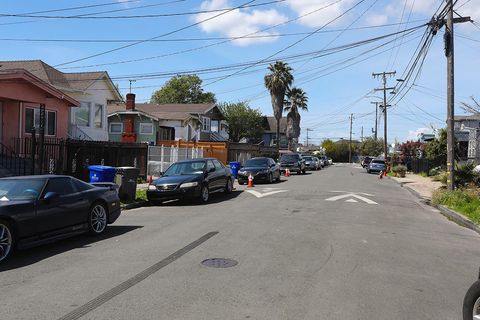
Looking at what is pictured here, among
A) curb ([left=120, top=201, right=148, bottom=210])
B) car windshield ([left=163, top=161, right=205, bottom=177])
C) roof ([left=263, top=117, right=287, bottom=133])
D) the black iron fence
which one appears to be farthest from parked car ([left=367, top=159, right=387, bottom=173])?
curb ([left=120, top=201, right=148, bottom=210])

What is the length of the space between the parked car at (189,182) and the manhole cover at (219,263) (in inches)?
319

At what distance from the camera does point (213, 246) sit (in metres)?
8.52

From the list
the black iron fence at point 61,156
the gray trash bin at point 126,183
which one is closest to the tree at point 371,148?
the black iron fence at point 61,156

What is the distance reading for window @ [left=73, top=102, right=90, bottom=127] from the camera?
94.7ft

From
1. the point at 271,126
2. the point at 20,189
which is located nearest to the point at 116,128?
the point at 20,189

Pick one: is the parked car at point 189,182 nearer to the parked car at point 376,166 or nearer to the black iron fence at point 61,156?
the black iron fence at point 61,156

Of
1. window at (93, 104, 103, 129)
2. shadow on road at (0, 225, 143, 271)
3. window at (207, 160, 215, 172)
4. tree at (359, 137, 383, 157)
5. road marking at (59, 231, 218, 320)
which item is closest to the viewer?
road marking at (59, 231, 218, 320)

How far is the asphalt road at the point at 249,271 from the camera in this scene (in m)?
5.26

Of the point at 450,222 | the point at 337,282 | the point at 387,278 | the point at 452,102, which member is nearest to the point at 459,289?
the point at 387,278

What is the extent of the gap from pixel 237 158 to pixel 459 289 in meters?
33.1

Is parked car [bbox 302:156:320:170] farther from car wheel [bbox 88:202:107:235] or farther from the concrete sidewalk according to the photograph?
car wheel [bbox 88:202:107:235]

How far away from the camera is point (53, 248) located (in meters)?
8.66

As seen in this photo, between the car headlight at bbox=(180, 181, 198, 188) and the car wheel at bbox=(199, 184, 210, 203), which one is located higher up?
the car headlight at bbox=(180, 181, 198, 188)

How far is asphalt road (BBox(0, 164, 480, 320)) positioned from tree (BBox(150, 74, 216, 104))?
2682 inches
